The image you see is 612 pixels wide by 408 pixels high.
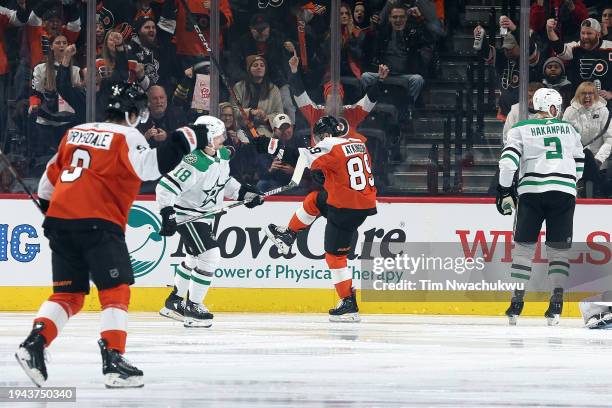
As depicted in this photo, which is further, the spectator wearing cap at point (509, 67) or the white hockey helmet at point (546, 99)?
the spectator wearing cap at point (509, 67)

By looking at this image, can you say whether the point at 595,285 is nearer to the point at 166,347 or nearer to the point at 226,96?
the point at 226,96

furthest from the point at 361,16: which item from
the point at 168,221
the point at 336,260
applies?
the point at 168,221

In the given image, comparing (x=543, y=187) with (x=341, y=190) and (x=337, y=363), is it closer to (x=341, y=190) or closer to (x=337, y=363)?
(x=341, y=190)

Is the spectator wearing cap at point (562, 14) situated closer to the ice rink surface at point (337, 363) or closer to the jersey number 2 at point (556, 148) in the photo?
the jersey number 2 at point (556, 148)

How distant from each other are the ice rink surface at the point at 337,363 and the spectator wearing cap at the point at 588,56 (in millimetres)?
1930

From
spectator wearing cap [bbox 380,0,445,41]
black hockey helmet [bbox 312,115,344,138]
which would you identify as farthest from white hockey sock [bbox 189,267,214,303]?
spectator wearing cap [bbox 380,0,445,41]

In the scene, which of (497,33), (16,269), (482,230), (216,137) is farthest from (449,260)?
(16,269)

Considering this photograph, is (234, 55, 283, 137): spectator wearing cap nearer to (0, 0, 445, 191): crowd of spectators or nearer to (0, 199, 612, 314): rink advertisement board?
(0, 0, 445, 191): crowd of spectators

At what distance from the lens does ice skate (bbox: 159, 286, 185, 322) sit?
31.4 ft

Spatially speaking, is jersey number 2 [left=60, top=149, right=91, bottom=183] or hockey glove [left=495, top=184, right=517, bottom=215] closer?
jersey number 2 [left=60, top=149, right=91, bottom=183]

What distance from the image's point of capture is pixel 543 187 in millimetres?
9508

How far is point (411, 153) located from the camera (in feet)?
35.3

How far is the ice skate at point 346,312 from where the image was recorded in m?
9.88

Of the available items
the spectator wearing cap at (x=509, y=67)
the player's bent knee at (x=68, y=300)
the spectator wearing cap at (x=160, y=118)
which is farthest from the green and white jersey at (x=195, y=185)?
the player's bent knee at (x=68, y=300)
